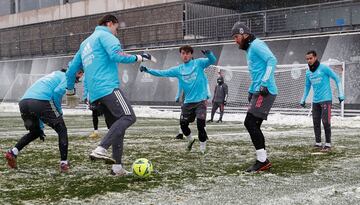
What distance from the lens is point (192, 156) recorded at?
794 centimetres

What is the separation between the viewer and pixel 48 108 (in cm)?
639

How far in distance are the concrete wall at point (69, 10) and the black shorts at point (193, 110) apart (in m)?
24.0

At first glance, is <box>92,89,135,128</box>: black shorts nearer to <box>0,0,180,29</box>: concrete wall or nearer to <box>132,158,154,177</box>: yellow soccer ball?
<box>132,158,154,177</box>: yellow soccer ball

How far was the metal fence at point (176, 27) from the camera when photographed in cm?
2389

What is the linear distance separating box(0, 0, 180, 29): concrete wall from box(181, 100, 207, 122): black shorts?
24.0m

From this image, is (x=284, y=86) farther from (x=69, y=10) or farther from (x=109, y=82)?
(x=69, y=10)

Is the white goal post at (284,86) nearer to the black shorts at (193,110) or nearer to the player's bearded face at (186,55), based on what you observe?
the black shorts at (193,110)

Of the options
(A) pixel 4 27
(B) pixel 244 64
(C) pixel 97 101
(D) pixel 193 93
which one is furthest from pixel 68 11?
(C) pixel 97 101

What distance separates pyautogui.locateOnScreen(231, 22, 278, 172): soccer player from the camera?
634 centimetres

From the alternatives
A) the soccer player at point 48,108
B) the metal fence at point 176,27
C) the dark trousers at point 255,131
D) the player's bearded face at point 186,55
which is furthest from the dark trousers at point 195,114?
the metal fence at point 176,27

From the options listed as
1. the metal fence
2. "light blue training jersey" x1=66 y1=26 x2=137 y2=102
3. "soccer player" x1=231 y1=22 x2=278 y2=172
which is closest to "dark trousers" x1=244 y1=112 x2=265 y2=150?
"soccer player" x1=231 y1=22 x2=278 y2=172

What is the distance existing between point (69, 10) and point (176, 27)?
13.4 m

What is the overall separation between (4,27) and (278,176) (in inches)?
1733

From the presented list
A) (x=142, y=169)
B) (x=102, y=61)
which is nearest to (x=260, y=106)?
(x=142, y=169)
